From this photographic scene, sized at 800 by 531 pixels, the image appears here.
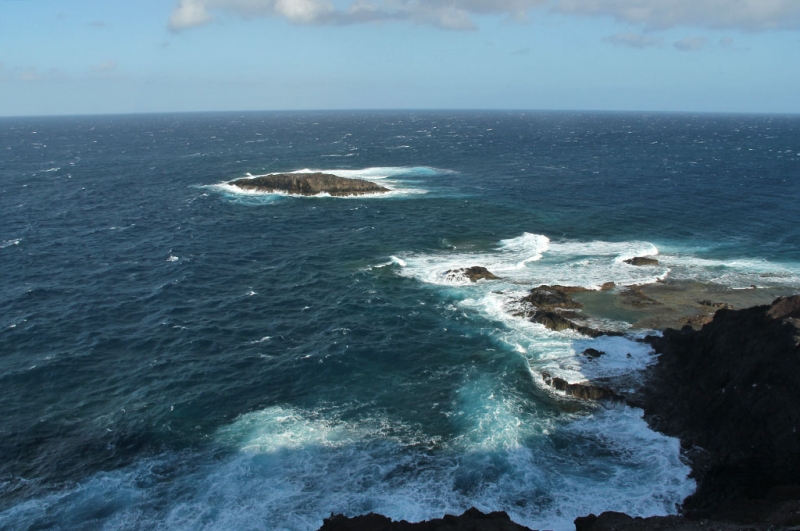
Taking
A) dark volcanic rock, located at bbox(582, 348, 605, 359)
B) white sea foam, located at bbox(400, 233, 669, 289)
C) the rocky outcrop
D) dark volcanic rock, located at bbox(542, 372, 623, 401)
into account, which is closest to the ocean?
white sea foam, located at bbox(400, 233, 669, 289)

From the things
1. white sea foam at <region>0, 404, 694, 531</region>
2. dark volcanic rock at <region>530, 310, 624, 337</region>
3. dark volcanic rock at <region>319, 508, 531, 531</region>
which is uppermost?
dark volcanic rock at <region>530, 310, 624, 337</region>

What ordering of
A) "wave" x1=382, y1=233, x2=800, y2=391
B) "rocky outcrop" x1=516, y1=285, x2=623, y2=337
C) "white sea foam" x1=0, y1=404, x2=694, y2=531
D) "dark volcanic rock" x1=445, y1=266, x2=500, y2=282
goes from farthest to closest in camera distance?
"dark volcanic rock" x1=445, y1=266, x2=500, y2=282 → "rocky outcrop" x1=516, y1=285, x2=623, y2=337 → "wave" x1=382, y1=233, x2=800, y2=391 → "white sea foam" x1=0, y1=404, x2=694, y2=531

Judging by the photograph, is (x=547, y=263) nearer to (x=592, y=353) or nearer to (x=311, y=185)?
(x=592, y=353)

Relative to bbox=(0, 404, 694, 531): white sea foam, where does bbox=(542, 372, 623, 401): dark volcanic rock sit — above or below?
above

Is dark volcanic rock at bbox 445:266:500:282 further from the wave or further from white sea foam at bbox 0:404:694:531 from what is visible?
white sea foam at bbox 0:404:694:531

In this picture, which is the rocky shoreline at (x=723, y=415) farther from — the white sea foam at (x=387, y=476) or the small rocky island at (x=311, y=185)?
the small rocky island at (x=311, y=185)

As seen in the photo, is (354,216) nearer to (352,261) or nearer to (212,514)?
(352,261)

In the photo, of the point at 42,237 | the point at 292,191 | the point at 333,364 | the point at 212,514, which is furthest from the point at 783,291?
the point at 42,237
